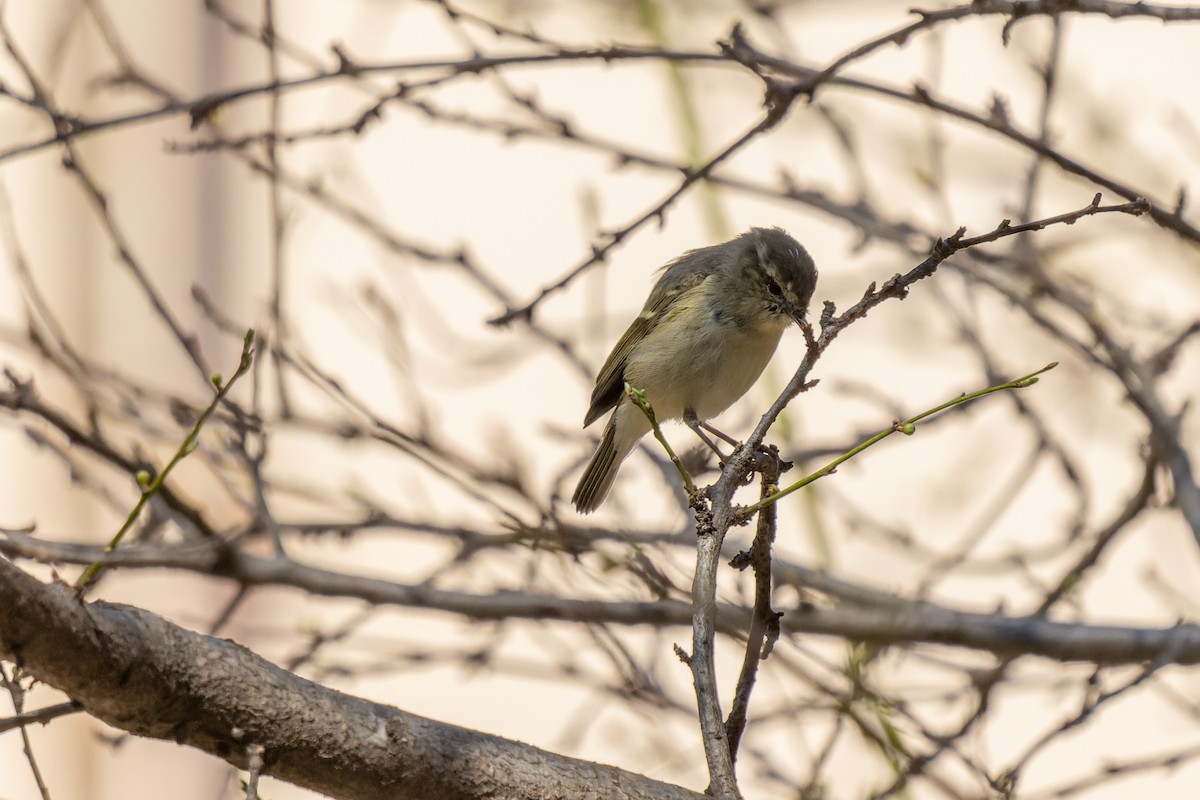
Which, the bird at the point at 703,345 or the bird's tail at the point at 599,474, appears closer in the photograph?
the bird at the point at 703,345

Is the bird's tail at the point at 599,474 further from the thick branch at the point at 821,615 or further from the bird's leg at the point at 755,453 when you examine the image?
the thick branch at the point at 821,615

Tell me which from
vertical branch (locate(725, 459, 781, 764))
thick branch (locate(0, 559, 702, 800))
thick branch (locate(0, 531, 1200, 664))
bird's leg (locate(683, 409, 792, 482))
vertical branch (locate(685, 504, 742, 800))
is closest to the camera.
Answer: thick branch (locate(0, 559, 702, 800))

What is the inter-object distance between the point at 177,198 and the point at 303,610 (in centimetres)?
248

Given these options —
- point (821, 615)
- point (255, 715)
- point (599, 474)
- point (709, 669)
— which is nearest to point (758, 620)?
point (709, 669)

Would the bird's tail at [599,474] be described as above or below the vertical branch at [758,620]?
above

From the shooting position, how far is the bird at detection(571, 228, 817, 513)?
3939mm

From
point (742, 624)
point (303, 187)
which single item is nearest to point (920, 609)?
point (742, 624)

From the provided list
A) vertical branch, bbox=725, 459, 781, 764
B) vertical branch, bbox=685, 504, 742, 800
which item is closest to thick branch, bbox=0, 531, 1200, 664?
vertical branch, bbox=725, 459, 781, 764

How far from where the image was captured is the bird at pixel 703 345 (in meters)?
3.94

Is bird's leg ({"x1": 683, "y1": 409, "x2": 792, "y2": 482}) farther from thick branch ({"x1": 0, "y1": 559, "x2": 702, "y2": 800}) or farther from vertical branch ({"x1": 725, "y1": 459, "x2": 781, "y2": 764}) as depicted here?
thick branch ({"x1": 0, "y1": 559, "x2": 702, "y2": 800})

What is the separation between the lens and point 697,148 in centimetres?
457

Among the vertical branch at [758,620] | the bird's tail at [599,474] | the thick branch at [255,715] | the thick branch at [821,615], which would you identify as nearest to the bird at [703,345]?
the bird's tail at [599,474]

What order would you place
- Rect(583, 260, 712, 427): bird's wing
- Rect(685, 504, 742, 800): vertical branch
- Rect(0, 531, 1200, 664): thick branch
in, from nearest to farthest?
Rect(685, 504, 742, 800): vertical branch, Rect(0, 531, 1200, 664): thick branch, Rect(583, 260, 712, 427): bird's wing

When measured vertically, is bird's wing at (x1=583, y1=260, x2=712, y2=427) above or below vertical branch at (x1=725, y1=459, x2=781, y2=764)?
above
